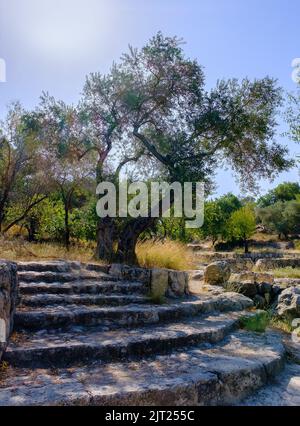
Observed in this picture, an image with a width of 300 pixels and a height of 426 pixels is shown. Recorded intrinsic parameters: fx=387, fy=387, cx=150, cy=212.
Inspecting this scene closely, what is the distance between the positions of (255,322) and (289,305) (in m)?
1.93

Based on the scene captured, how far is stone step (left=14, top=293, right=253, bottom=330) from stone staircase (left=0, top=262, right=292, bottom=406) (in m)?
0.01

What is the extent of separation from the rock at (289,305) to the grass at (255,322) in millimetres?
1233

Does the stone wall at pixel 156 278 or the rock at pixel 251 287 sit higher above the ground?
the stone wall at pixel 156 278

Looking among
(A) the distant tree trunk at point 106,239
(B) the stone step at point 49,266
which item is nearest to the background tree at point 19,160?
(A) the distant tree trunk at point 106,239

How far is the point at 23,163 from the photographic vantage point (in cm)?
1407

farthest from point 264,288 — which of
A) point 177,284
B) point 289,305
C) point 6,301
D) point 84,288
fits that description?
point 6,301

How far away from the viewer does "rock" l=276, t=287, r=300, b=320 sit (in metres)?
7.72

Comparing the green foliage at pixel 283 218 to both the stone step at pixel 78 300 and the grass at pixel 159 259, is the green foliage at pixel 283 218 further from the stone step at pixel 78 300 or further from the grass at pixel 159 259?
the stone step at pixel 78 300

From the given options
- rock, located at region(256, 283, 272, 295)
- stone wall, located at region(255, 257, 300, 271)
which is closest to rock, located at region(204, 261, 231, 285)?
rock, located at region(256, 283, 272, 295)

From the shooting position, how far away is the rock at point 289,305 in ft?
25.3

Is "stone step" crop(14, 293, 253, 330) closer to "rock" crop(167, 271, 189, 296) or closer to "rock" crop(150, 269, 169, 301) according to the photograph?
"rock" crop(150, 269, 169, 301)

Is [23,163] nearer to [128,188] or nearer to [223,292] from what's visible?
[128,188]

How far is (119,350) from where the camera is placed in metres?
4.37
